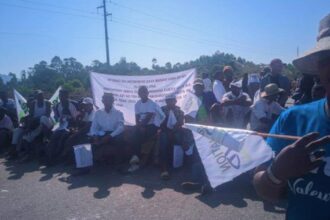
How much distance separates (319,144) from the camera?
48.9 inches

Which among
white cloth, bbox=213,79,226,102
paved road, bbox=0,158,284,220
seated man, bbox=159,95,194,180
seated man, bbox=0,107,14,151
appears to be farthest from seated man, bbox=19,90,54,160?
white cloth, bbox=213,79,226,102

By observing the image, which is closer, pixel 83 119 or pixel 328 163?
pixel 328 163

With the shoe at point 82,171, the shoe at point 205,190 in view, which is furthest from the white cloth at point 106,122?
the shoe at point 205,190

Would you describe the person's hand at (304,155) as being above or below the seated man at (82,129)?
above

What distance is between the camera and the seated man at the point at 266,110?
→ 243 inches

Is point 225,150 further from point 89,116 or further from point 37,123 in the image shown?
point 37,123

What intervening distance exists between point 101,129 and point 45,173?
150 cm

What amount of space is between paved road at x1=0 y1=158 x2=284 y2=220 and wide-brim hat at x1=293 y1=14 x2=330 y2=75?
10.7 ft

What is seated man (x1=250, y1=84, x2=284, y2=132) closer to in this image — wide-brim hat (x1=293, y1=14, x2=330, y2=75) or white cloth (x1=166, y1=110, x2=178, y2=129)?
white cloth (x1=166, y1=110, x2=178, y2=129)

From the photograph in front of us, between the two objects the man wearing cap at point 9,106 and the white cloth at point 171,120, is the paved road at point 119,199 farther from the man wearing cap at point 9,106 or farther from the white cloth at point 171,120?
the man wearing cap at point 9,106

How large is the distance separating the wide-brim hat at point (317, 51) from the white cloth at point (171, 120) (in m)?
5.39

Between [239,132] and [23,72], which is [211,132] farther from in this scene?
[23,72]

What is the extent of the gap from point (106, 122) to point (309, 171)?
6333mm

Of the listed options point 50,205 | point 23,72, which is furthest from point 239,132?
point 23,72
